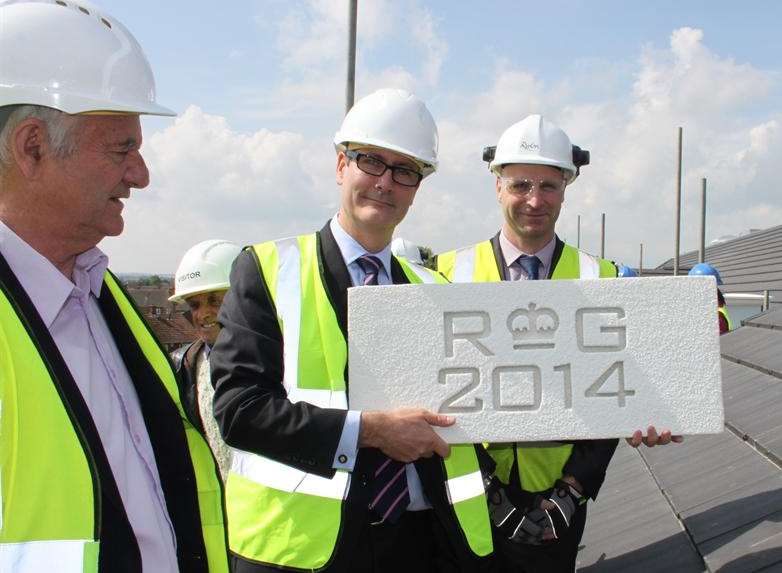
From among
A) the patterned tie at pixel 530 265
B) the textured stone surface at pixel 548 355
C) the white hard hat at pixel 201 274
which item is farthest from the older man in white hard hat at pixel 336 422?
Result: the white hard hat at pixel 201 274

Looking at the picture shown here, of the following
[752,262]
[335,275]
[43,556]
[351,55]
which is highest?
[351,55]

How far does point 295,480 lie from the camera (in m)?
2.36

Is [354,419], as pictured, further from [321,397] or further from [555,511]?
[555,511]

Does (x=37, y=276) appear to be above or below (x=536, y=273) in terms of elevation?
below

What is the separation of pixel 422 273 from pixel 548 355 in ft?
2.33

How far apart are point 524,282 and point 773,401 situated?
2.31 m

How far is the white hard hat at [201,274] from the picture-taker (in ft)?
13.5

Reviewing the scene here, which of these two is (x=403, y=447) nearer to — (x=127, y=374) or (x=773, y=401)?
(x=127, y=374)

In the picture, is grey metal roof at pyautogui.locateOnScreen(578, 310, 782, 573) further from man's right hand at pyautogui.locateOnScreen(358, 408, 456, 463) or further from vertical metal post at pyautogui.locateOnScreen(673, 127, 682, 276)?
vertical metal post at pyautogui.locateOnScreen(673, 127, 682, 276)

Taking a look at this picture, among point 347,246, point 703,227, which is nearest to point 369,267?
point 347,246

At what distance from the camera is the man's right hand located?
231cm

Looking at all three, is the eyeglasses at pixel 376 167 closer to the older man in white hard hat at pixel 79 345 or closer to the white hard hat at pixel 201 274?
the older man in white hard hat at pixel 79 345

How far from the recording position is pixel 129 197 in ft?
6.09

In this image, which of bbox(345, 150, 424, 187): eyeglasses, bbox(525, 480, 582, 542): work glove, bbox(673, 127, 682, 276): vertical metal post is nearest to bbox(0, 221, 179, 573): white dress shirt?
bbox(345, 150, 424, 187): eyeglasses
